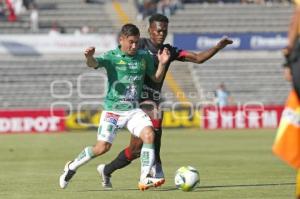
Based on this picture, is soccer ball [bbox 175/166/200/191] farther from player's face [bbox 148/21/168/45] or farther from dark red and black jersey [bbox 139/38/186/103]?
player's face [bbox 148/21/168/45]

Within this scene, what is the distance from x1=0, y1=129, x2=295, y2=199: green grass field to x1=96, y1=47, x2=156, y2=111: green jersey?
3.92 feet

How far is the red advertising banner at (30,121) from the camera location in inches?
1297

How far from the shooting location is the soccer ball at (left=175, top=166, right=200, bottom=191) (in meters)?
11.7

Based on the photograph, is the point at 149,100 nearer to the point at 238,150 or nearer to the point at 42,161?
the point at 42,161

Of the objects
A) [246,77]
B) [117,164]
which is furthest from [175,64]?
[117,164]

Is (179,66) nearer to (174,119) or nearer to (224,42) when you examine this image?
(174,119)

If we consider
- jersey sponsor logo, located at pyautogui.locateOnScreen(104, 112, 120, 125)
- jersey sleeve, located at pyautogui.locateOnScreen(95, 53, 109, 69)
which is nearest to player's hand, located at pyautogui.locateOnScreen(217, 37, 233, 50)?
jersey sleeve, located at pyautogui.locateOnScreen(95, 53, 109, 69)

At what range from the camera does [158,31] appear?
12.6 metres

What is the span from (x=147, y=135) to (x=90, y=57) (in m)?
1.25

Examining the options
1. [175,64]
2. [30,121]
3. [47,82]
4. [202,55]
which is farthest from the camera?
[175,64]

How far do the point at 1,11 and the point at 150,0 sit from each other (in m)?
7.35

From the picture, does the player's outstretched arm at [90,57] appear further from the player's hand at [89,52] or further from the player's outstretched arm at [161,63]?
the player's outstretched arm at [161,63]

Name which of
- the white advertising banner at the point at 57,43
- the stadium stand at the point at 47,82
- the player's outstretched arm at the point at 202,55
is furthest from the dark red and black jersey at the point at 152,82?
the white advertising banner at the point at 57,43

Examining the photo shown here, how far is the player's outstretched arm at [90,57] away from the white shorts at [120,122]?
0.75 metres
